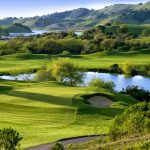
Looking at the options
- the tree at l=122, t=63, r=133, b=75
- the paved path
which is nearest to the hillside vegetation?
the paved path

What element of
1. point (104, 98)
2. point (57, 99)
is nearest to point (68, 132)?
point (57, 99)

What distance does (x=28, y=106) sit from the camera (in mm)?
58594

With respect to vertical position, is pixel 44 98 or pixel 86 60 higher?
A: pixel 86 60

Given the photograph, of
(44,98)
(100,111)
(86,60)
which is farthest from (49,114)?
(86,60)

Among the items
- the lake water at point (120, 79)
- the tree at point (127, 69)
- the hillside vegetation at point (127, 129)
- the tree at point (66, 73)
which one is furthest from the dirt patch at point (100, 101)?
the tree at point (127, 69)

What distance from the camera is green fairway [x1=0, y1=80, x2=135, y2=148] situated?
149 ft

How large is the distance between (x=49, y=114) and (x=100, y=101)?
12.4 metres

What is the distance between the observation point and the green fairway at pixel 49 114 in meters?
45.4

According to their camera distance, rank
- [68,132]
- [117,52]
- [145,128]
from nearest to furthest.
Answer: [145,128] < [68,132] < [117,52]

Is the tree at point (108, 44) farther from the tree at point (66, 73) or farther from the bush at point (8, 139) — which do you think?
the bush at point (8, 139)

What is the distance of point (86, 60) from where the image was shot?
526 feet

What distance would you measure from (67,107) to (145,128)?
975 inches

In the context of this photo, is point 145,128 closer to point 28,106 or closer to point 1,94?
point 28,106

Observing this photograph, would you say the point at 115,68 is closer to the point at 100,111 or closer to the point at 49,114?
the point at 100,111
